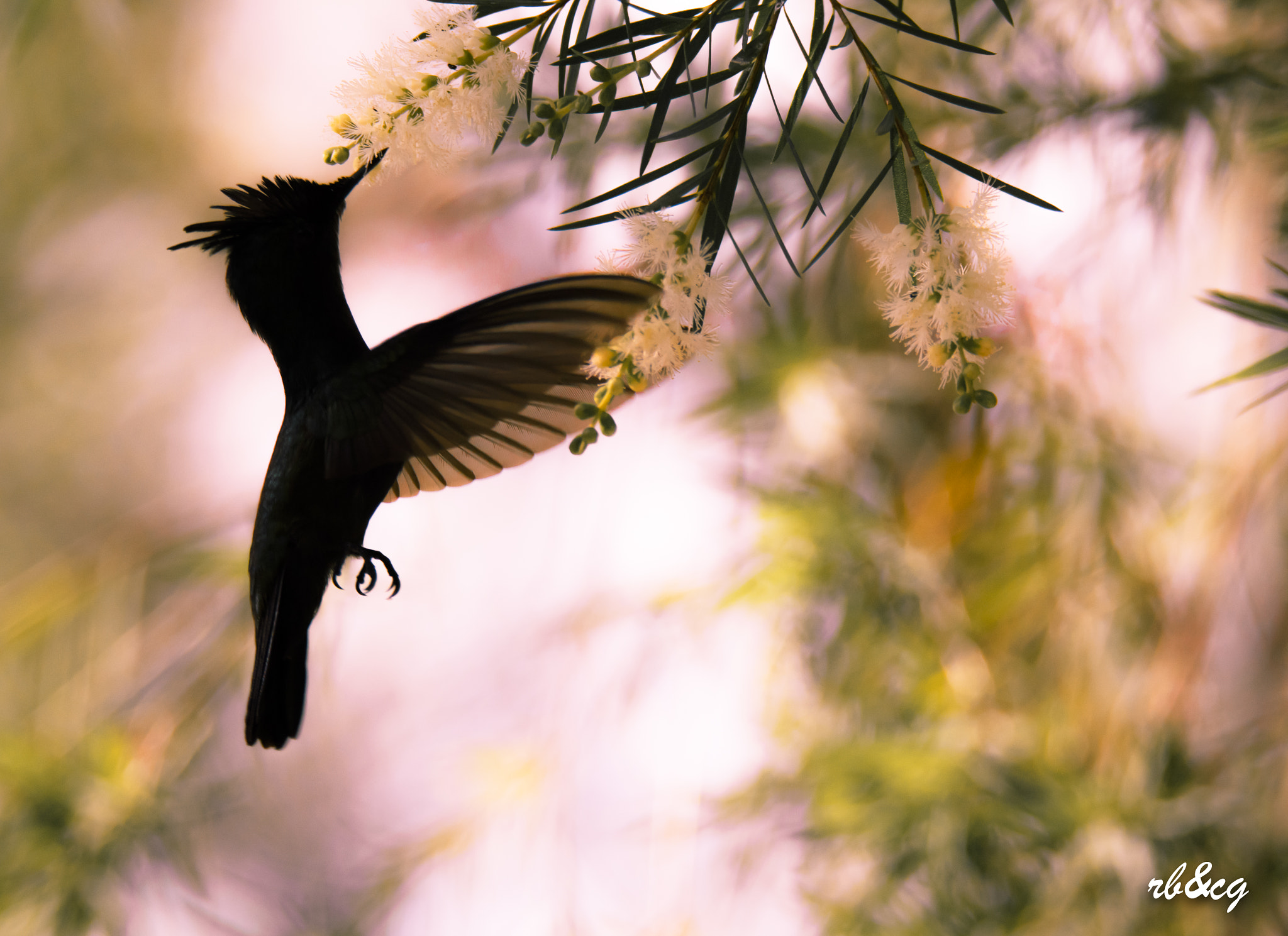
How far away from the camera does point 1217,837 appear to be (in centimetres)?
70

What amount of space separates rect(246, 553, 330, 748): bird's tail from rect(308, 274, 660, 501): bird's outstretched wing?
0.06m

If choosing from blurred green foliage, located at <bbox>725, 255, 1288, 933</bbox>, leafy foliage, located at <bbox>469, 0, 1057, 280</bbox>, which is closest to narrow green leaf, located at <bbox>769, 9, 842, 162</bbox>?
leafy foliage, located at <bbox>469, 0, 1057, 280</bbox>

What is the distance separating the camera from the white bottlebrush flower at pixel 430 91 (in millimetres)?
220

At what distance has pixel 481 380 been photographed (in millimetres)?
250

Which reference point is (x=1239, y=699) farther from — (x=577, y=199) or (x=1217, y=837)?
(x=577, y=199)

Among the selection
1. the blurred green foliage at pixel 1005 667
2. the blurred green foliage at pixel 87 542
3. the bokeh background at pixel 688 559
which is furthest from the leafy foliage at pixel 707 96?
the blurred green foliage at pixel 87 542

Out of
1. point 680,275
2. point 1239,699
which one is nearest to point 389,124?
point 680,275

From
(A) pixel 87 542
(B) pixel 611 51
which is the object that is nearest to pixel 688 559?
(A) pixel 87 542

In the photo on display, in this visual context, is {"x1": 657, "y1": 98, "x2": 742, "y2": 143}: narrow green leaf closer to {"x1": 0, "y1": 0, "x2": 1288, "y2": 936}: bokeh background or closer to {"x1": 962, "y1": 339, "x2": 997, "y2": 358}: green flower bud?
{"x1": 962, "y1": 339, "x2": 997, "y2": 358}: green flower bud

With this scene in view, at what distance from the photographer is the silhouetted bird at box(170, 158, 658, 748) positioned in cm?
23

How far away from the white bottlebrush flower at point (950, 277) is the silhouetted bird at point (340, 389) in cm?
8

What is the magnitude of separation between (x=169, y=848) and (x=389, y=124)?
3.06ft

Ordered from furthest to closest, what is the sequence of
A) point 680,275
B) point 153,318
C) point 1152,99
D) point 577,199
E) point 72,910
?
point 153,318
point 577,199
point 72,910
point 1152,99
point 680,275

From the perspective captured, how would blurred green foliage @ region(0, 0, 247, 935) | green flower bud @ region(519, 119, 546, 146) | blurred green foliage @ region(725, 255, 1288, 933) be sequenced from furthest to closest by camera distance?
blurred green foliage @ region(0, 0, 247, 935) → blurred green foliage @ region(725, 255, 1288, 933) → green flower bud @ region(519, 119, 546, 146)
